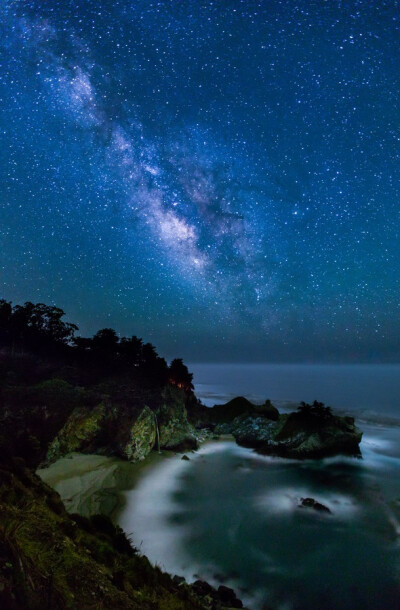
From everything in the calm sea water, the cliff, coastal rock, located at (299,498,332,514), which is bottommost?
the calm sea water

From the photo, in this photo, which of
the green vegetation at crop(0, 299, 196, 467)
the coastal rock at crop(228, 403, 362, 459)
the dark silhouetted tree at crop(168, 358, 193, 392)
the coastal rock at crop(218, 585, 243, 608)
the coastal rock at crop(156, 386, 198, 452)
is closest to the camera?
the coastal rock at crop(218, 585, 243, 608)

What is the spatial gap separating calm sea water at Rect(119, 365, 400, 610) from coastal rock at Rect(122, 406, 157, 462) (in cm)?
206

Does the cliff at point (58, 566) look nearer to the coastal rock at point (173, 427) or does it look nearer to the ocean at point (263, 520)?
the ocean at point (263, 520)

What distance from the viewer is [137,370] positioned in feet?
140

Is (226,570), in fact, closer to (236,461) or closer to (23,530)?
(23,530)

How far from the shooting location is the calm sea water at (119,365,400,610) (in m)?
11.9

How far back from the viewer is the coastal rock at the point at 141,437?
23609 millimetres

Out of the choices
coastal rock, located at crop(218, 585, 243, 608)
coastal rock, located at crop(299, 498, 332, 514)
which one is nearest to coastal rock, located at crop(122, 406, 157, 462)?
coastal rock, located at crop(299, 498, 332, 514)

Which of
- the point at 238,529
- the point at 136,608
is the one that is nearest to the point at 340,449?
the point at 238,529

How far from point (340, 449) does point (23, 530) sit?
1219 inches

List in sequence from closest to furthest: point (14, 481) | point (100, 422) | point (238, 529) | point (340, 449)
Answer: point (14, 481), point (238, 529), point (100, 422), point (340, 449)

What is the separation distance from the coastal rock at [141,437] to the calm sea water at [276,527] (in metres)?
2.06

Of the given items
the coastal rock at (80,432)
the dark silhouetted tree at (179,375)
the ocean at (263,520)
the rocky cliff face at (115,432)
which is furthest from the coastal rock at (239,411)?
the coastal rock at (80,432)

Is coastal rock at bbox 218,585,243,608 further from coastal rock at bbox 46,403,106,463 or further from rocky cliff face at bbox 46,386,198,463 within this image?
coastal rock at bbox 46,403,106,463
